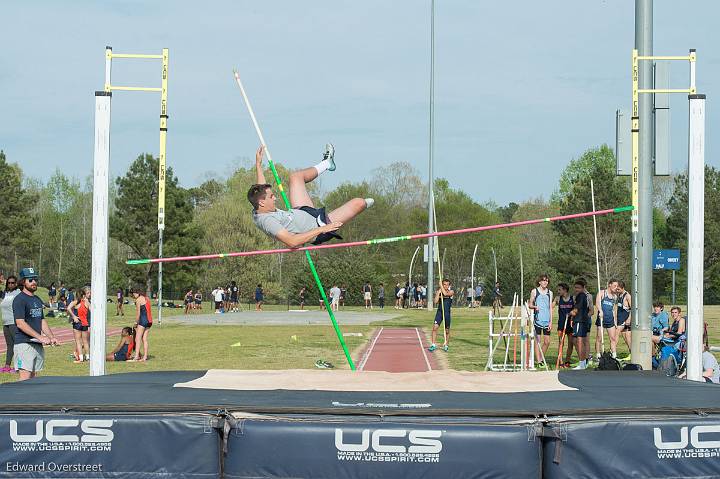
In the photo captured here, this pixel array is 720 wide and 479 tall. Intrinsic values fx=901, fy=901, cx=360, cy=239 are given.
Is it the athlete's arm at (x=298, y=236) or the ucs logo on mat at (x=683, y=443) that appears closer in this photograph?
the ucs logo on mat at (x=683, y=443)

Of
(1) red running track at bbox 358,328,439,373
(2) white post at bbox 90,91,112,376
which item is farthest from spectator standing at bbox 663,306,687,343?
(2) white post at bbox 90,91,112,376

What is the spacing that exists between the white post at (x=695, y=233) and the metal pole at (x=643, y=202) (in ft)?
3.77

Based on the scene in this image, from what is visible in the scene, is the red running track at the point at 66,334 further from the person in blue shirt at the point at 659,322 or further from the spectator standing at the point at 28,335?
the person in blue shirt at the point at 659,322

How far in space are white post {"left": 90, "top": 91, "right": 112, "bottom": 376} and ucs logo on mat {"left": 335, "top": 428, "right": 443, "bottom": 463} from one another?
3.54 m

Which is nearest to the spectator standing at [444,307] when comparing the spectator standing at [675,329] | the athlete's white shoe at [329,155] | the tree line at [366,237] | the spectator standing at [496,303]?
the spectator standing at [675,329]

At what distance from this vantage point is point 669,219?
46.1m

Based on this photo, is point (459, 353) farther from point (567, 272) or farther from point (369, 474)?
point (567, 272)

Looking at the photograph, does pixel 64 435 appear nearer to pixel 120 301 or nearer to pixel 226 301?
pixel 120 301

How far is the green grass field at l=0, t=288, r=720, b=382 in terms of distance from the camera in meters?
13.9

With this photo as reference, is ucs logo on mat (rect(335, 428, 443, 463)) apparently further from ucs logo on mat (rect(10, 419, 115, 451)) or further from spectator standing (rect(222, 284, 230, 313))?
spectator standing (rect(222, 284, 230, 313))

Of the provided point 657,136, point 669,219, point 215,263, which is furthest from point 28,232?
point 657,136

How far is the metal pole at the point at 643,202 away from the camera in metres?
9.46

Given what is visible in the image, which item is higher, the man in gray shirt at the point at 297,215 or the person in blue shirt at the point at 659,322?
the man in gray shirt at the point at 297,215

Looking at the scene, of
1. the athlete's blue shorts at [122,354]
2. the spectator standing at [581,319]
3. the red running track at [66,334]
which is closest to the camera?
the spectator standing at [581,319]
